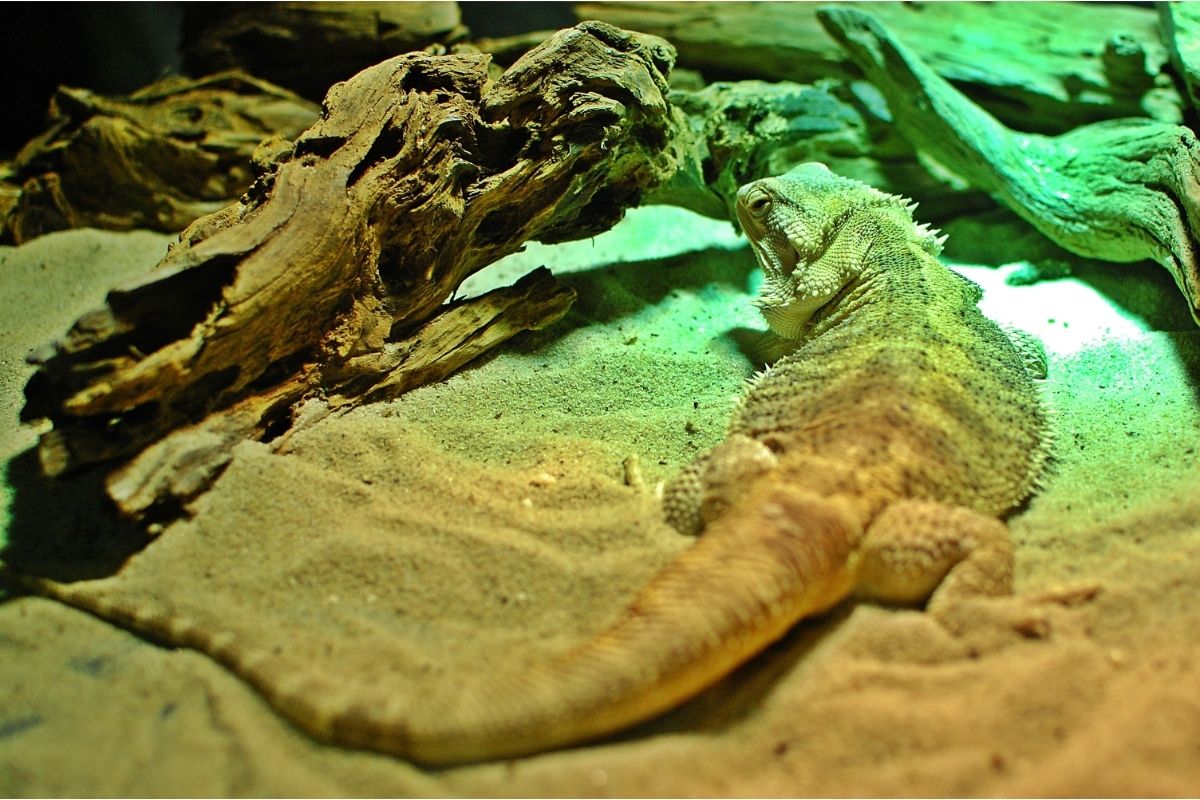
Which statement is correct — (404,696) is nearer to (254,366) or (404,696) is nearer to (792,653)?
(792,653)

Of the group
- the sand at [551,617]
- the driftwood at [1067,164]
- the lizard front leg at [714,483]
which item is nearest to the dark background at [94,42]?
the driftwood at [1067,164]

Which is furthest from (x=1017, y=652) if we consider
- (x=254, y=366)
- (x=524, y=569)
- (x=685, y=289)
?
(x=685, y=289)

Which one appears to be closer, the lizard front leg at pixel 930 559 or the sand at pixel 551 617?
the sand at pixel 551 617

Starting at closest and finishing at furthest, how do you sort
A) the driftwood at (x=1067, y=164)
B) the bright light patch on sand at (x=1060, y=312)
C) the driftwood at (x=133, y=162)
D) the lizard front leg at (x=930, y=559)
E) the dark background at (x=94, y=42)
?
the lizard front leg at (x=930, y=559) → the driftwood at (x=1067, y=164) → the bright light patch on sand at (x=1060, y=312) → the driftwood at (x=133, y=162) → the dark background at (x=94, y=42)

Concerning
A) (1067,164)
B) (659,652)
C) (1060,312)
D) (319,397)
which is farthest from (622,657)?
(1067,164)

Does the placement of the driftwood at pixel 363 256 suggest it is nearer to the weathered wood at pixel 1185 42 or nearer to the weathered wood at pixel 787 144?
the weathered wood at pixel 787 144

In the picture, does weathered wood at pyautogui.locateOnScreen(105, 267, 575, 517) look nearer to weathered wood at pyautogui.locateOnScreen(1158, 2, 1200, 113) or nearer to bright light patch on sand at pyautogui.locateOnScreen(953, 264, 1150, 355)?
bright light patch on sand at pyautogui.locateOnScreen(953, 264, 1150, 355)

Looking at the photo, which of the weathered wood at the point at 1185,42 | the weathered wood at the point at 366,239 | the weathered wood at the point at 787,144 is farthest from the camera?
the weathered wood at the point at 787,144
